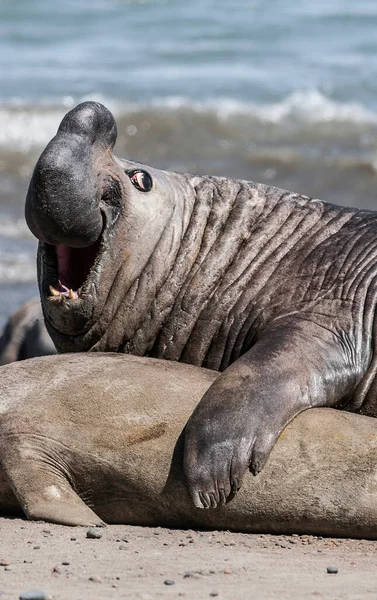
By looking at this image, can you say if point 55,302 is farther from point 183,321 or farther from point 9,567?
point 9,567

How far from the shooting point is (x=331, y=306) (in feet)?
22.6

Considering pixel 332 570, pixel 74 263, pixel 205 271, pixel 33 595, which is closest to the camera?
pixel 33 595

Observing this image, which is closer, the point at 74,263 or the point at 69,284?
the point at 69,284

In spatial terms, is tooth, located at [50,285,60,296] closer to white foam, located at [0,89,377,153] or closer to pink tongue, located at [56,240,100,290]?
pink tongue, located at [56,240,100,290]

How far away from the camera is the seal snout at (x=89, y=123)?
686 centimetres

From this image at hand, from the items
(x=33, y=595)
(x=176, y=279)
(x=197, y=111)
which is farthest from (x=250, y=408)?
(x=197, y=111)

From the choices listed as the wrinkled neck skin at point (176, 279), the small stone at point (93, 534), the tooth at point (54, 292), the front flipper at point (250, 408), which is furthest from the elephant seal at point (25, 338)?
the small stone at point (93, 534)

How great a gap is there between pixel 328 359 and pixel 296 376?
319mm

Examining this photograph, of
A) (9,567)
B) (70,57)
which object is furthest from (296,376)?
(70,57)

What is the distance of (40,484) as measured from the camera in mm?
5949

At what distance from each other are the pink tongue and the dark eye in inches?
17.5

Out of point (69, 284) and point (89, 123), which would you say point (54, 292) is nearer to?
point (69, 284)

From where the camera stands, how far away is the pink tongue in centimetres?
711

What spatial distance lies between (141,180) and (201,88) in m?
16.3
